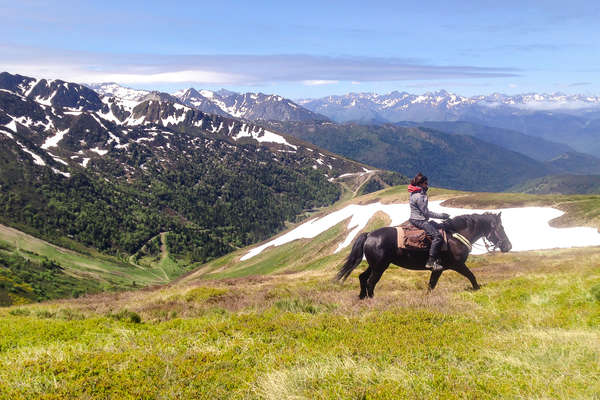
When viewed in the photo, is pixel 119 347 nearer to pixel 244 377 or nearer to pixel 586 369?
pixel 244 377

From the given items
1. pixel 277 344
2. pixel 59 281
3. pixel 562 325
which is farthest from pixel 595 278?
pixel 59 281

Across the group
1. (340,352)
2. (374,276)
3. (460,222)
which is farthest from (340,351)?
(460,222)

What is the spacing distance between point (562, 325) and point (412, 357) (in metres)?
5.35

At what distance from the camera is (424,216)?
54.3ft

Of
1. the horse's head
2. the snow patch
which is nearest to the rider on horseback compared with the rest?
the horse's head

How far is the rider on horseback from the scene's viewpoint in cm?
1627

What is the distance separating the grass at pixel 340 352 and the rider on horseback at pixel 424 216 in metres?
2.76

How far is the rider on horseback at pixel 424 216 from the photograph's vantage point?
16.3 metres

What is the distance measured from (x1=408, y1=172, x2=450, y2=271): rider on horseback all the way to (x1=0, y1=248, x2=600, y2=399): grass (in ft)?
9.04

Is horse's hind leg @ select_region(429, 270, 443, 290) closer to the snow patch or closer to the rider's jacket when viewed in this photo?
the rider's jacket

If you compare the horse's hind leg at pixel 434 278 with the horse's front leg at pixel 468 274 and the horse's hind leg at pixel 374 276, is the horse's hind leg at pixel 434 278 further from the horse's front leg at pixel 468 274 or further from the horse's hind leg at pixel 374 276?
the horse's hind leg at pixel 374 276

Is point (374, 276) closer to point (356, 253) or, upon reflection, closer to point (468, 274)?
point (356, 253)

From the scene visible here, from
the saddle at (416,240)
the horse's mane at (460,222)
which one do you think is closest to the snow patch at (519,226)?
the horse's mane at (460,222)

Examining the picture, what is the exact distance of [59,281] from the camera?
115 meters
